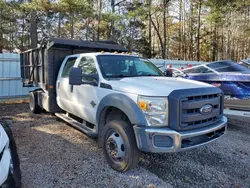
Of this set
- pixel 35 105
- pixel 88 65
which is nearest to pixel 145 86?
pixel 88 65

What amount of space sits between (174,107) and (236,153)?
2499 millimetres

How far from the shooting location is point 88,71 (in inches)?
181

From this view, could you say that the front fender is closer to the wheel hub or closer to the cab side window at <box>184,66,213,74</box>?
the wheel hub

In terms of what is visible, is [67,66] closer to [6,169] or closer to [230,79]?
[6,169]

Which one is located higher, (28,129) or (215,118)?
(215,118)

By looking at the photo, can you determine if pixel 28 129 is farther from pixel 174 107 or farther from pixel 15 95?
pixel 15 95

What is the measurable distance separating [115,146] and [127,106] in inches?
28.9

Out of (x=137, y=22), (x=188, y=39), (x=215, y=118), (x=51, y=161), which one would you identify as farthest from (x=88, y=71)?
(x=188, y=39)

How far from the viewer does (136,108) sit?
322 centimetres

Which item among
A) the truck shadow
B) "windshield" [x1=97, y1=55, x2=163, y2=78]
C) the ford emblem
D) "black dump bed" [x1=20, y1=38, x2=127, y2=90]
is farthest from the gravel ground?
"windshield" [x1=97, y1=55, x2=163, y2=78]

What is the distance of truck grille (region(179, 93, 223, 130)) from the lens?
3.18 metres

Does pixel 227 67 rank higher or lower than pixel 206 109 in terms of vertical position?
higher

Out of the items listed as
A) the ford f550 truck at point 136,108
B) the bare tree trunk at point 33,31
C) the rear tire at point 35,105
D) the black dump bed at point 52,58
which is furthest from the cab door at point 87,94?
the bare tree trunk at point 33,31

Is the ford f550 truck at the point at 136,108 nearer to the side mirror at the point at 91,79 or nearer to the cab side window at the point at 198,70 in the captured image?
the side mirror at the point at 91,79
